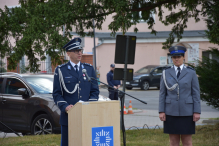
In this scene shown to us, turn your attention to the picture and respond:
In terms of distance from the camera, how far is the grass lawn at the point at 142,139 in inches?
307

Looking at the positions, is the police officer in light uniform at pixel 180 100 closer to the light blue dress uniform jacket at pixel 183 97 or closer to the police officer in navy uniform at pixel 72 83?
the light blue dress uniform jacket at pixel 183 97

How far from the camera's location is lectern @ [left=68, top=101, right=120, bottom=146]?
3891 millimetres

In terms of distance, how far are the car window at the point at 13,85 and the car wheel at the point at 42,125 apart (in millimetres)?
1209

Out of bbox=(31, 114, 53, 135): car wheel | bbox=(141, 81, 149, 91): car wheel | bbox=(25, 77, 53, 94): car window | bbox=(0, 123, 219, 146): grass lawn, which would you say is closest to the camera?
bbox=(0, 123, 219, 146): grass lawn

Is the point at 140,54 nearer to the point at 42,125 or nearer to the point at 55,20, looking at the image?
the point at 55,20

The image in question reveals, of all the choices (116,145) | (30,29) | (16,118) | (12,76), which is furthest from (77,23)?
(116,145)

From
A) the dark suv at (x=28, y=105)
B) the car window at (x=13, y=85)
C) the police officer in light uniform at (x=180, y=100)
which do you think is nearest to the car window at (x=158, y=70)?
the dark suv at (x=28, y=105)

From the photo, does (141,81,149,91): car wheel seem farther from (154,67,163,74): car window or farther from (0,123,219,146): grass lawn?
(0,123,219,146): grass lawn

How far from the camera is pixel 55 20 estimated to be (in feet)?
29.9

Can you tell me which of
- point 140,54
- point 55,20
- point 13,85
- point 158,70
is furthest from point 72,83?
point 140,54

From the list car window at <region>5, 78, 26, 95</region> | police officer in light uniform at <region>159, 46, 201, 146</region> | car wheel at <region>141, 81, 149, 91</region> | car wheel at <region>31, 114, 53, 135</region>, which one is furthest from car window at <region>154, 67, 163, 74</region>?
police officer in light uniform at <region>159, 46, 201, 146</region>

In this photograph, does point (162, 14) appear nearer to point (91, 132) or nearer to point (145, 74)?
point (91, 132)

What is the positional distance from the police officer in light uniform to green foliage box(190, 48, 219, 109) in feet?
13.1

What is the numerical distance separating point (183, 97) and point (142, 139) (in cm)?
369
